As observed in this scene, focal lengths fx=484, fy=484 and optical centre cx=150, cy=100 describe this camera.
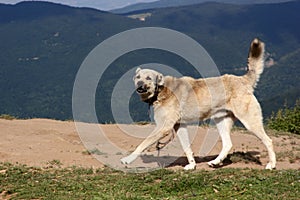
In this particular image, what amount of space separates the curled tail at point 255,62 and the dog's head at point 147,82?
2.00 m

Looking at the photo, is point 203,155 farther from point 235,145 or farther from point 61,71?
point 61,71

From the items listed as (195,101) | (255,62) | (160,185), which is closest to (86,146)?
(195,101)

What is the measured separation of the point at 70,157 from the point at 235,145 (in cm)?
472

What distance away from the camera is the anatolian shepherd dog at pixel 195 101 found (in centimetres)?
964

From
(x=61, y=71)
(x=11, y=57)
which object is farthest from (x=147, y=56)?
(x=11, y=57)

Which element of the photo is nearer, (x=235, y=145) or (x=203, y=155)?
(x=203, y=155)

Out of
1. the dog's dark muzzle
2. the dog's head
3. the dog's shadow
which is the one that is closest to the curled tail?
the dog's shadow

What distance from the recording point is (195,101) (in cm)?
987

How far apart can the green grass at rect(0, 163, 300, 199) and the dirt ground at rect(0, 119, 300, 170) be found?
1689 mm

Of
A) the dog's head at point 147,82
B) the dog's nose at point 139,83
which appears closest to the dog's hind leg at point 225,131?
the dog's head at point 147,82

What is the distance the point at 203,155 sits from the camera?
39.3ft

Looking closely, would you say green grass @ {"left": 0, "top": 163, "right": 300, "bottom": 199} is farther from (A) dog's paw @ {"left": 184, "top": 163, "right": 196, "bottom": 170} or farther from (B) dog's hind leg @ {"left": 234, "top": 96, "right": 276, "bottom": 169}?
(B) dog's hind leg @ {"left": 234, "top": 96, "right": 276, "bottom": 169}

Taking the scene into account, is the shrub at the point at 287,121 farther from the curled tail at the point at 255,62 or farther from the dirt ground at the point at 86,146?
the curled tail at the point at 255,62

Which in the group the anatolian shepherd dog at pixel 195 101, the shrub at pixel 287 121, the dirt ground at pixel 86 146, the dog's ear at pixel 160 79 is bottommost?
the shrub at pixel 287 121
